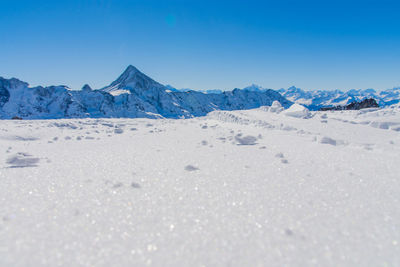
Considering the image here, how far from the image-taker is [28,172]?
11.9 ft

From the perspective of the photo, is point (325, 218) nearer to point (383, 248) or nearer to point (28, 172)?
point (383, 248)

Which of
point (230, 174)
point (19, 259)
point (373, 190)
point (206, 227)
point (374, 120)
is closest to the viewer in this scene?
point (19, 259)

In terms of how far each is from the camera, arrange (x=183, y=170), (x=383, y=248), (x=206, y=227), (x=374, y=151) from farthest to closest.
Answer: (x=374, y=151)
(x=183, y=170)
(x=206, y=227)
(x=383, y=248)

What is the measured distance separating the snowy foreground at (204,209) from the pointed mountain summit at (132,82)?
125480 mm

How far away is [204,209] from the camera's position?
8.04 ft

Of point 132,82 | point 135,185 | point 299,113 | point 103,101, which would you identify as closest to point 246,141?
point 135,185

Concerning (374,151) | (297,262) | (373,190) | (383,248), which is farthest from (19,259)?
(374,151)

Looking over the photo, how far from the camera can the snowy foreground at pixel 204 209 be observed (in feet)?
5.73

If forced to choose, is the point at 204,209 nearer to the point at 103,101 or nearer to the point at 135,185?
the point at 135,185

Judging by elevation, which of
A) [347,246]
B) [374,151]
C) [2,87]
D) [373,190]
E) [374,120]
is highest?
[2,87]

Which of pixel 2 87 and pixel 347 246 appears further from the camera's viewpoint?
pixel 2 87

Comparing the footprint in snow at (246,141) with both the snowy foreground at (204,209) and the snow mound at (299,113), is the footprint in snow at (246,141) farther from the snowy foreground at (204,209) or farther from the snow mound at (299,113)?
the snow mound at (299,113)

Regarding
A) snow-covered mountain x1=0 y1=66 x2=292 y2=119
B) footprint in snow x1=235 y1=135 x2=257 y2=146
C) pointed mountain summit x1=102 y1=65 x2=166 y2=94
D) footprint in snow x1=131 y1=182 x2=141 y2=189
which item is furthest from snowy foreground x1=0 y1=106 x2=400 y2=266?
pointed mountain summit x1=102 y1=65 x2=166 y2=94

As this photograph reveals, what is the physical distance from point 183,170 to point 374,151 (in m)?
4.56
